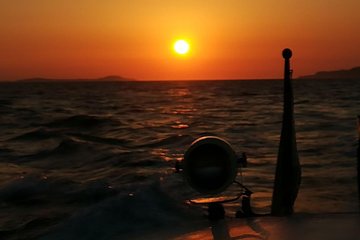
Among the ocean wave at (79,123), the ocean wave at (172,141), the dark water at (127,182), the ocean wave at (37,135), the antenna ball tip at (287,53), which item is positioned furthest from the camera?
the ocean wave at (79,123)

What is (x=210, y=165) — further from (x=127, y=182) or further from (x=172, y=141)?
(x=172, y=141)

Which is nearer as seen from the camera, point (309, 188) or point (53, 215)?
point (53, 215)

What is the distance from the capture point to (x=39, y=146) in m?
21.0

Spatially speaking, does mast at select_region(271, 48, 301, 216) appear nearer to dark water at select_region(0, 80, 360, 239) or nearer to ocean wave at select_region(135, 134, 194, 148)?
dark water at select_region(0, 80, 360, 239)

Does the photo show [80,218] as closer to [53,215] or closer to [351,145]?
[53,215]

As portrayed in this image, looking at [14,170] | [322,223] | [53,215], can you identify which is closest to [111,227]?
[53,215]

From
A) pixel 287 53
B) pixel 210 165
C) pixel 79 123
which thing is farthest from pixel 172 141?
pixel 210 165

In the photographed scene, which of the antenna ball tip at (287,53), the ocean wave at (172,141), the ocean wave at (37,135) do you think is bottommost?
the ocean wave at (172,141)

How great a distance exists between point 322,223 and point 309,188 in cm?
688

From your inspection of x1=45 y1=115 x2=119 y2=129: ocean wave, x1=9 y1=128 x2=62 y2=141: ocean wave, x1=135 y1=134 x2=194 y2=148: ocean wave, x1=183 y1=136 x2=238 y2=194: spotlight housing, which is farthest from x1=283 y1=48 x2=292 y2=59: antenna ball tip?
x1=45 y1=115 x2=119 y2=129: ocean wave

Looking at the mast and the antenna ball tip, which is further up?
the antenna ball tip

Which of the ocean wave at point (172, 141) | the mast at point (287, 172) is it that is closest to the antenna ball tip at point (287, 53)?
the mast at point (287, 172)

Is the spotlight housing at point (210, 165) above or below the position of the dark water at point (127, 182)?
above

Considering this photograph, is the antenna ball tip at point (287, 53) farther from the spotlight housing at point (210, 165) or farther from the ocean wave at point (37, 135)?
the ocean wave at point (37, 135)
